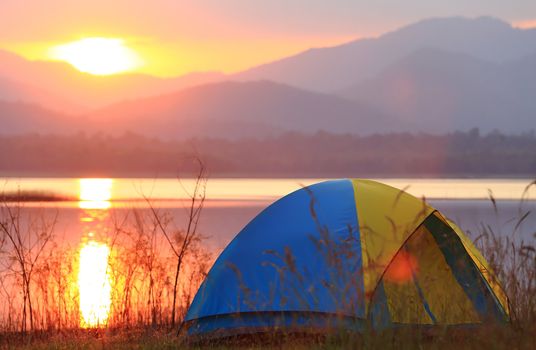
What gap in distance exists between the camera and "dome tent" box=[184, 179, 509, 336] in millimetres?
7461

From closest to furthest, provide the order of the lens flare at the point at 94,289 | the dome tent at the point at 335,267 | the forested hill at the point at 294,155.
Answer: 1. the dome tent at the point at 335,267
2. the lens flare at the point at 94,289
3. the forested hill at the point at 294,155

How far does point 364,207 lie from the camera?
7.97 m

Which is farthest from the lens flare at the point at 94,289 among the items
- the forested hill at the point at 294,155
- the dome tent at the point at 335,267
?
the forested hill at the point at 294,155

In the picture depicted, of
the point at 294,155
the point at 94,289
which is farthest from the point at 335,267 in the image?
the point at 294,155

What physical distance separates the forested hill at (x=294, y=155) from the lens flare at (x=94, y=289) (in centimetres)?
8147

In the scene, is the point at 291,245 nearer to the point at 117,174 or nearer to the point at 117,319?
the point at 117,319

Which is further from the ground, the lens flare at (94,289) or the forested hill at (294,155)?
the forested hill at (294,155)

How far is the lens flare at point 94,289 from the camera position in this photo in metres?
10.5

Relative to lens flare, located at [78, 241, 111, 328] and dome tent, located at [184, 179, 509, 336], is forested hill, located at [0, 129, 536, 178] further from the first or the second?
dome tent, located at [184, 179, 509, 336]

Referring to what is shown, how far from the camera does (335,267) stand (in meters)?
7.36

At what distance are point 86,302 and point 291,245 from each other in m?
5.04

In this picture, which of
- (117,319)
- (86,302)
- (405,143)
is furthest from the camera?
(405,143)

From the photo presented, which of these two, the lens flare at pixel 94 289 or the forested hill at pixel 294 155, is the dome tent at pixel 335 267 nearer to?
the lens flare at pixel 94 289

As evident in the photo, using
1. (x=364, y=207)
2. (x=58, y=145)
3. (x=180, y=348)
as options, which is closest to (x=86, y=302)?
(x=180, y=348)
